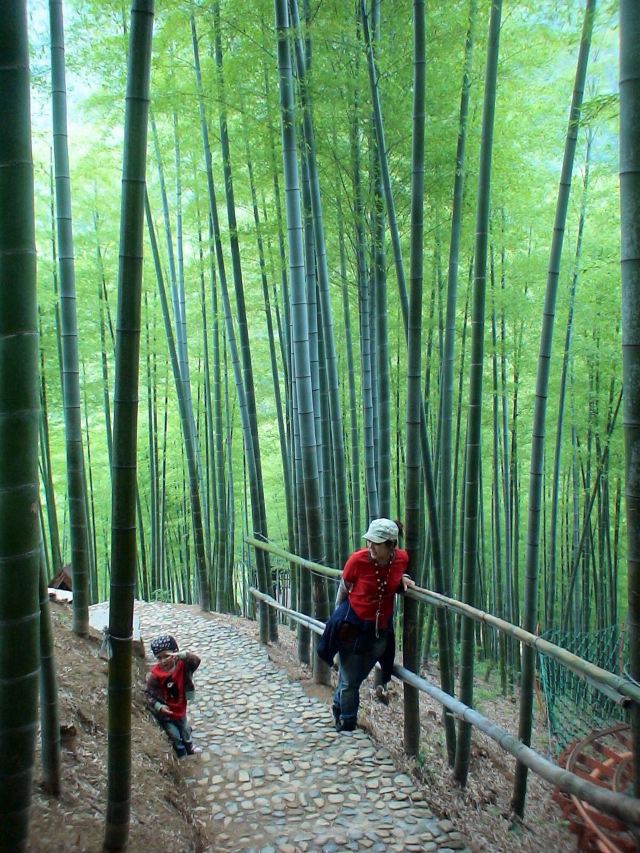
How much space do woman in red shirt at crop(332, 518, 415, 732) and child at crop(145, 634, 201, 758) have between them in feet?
2.97

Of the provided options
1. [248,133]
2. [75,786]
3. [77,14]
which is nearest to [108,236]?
[77,14]

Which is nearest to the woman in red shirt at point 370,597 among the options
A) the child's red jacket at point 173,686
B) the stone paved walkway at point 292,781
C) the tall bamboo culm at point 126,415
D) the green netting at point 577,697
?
the stone paved walkway at point 292,781

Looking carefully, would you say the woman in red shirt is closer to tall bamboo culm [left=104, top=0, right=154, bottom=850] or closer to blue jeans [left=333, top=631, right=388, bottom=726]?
blue jeans [left=333, top=631, right=388, bottom=726]

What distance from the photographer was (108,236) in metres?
7.86

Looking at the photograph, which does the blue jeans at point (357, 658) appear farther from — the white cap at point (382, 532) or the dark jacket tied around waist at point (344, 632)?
the white cap at point (382, 532)

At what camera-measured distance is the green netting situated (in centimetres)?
390

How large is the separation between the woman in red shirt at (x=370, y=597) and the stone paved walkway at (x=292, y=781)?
44cm

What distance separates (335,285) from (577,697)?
12.7ft

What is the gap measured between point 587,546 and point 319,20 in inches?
303

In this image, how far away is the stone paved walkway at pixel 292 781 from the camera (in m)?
2.52

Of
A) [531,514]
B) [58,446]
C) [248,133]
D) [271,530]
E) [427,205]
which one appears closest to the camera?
[531,514]

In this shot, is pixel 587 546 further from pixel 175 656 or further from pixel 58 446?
pixel 58 446

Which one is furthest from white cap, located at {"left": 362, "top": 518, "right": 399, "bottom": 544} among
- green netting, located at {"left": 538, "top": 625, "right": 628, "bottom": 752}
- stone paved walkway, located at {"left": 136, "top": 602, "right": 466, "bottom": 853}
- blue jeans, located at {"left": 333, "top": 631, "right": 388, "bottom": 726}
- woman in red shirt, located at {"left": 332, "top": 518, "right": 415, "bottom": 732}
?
green netting, located at {"left": 538, "top": 625, "right": 628, "bottom": 752}

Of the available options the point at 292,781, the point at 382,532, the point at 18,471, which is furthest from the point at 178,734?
the point at 18,471
